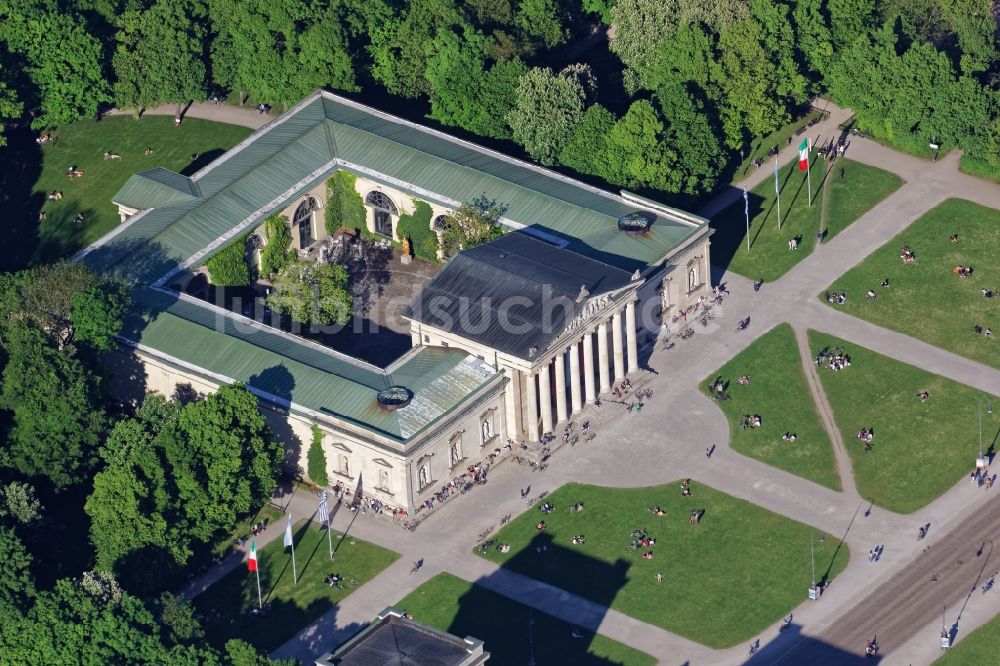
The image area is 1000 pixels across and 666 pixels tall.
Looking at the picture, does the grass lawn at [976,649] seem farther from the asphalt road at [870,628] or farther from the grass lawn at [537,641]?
the grass lawn at [537,641]

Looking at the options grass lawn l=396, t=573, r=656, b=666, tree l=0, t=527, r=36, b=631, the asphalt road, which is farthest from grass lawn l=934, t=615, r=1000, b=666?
tree l=0, t=527, r=36, b=631

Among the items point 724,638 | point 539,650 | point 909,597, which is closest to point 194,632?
point 539,650

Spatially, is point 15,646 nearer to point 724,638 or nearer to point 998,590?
point 724,638

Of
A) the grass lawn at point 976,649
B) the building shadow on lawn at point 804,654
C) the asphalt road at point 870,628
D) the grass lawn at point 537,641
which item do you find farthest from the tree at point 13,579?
the grass lawn at point 976,649

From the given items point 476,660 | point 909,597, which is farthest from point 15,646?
point 909,597

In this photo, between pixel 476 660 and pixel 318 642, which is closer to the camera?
pixel 476 660

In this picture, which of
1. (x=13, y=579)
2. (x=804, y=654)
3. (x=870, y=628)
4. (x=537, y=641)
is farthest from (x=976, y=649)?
(x=13, y=579)
